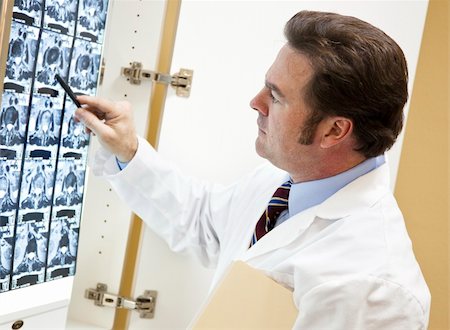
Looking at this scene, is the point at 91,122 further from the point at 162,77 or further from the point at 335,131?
the point at 335,131

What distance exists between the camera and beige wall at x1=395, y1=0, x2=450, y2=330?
1.91 meters

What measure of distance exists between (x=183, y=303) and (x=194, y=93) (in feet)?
1.61

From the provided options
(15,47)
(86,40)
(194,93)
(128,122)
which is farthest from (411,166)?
(15,47)

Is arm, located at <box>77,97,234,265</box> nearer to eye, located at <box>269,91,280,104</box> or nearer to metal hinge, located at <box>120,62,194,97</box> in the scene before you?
metal hinge, located at <box>120,62,194,97</box>

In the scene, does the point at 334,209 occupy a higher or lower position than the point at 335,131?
lower

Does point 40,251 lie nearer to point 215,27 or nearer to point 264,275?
point 264,275

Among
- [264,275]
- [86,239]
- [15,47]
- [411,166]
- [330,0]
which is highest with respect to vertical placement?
[330,0]

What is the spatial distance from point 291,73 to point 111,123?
36cm

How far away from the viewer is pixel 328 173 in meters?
1.43

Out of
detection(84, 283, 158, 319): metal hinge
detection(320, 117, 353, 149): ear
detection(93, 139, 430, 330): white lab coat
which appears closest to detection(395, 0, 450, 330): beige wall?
detection(93, 139, 430, 330): white lab coat

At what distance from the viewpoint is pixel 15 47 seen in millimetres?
1242

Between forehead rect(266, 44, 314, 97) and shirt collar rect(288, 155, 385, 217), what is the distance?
7.2 inches

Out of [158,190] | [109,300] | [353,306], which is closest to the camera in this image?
[353,306]

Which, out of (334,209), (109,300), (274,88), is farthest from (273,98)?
(109,300)
